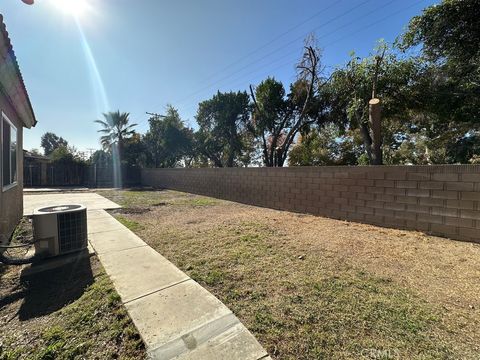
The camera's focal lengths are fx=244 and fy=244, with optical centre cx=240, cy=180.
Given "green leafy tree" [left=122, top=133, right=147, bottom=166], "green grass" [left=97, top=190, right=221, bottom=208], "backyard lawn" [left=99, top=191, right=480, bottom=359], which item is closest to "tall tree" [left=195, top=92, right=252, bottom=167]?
"green leafy tree" [left=122, top=133, right=147, bottom=166]

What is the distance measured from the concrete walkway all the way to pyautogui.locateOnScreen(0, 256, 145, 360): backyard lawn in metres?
0.13

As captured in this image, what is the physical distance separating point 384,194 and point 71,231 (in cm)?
624

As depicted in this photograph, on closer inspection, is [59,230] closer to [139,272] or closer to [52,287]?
[52,287]

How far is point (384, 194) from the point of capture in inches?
220

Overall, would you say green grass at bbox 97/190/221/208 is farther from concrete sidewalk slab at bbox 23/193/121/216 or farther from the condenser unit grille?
the condenser unit grille

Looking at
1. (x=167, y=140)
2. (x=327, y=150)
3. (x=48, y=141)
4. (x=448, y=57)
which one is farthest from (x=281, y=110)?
(x=48, y=141)

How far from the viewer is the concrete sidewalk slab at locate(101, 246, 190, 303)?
2.76m

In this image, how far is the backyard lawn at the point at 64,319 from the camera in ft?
6.21

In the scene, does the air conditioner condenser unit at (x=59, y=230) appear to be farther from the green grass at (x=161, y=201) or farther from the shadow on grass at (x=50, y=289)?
the green grass at (x=161, y=201)

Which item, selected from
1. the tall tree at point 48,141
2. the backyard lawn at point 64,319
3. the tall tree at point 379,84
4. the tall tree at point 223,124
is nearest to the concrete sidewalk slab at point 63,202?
the backyard lawn at point 64,319

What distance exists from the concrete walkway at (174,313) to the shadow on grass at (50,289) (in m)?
0.32

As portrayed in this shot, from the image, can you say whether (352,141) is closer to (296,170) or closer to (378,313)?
(296,170)

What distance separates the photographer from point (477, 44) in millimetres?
7555

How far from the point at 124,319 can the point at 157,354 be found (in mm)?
616
